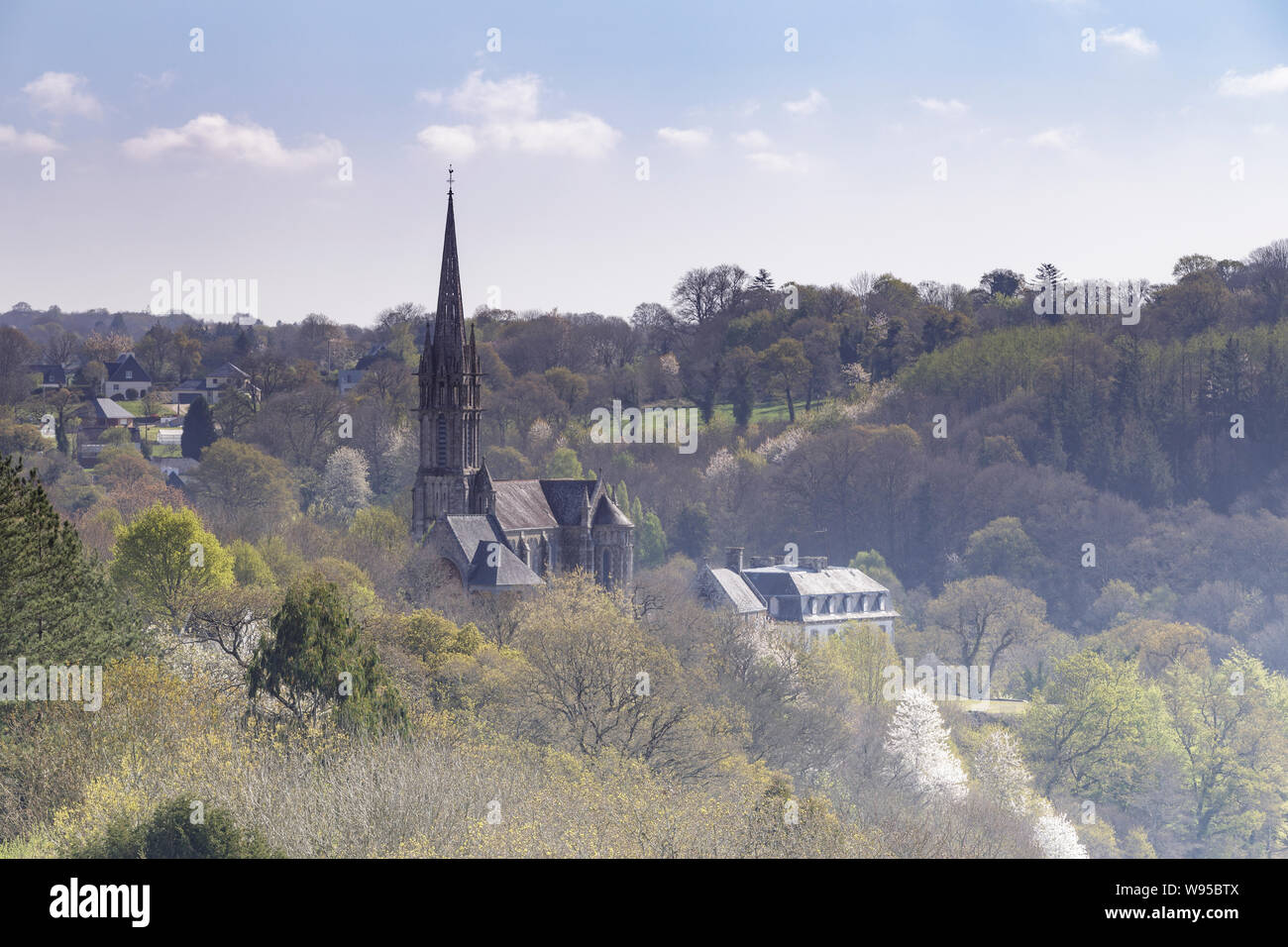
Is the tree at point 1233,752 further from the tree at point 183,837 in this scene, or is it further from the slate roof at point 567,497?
the tree at point 183,837

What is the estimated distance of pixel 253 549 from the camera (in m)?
66.4

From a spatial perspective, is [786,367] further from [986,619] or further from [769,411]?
[986,619]

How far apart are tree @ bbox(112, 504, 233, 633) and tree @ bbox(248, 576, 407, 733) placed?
2266 cm

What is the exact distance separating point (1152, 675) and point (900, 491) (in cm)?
3202

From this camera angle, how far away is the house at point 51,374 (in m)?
121

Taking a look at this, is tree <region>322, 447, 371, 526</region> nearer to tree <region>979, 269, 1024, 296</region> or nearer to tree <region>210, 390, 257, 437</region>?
tree <region>210, 390, 257, 437</region>

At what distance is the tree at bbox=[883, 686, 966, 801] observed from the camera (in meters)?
52.0

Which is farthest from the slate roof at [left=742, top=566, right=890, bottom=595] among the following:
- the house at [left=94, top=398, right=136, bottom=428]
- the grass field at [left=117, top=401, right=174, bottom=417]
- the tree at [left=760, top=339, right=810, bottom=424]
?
the grass field at [left=117, top=401, right=174, bottom=417]

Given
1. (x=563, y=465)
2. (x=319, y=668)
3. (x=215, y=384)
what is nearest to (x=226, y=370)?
(x=215, y=384)

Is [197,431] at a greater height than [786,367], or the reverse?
[786,367]

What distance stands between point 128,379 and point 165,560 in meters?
75.0

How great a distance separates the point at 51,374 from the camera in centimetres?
12412
